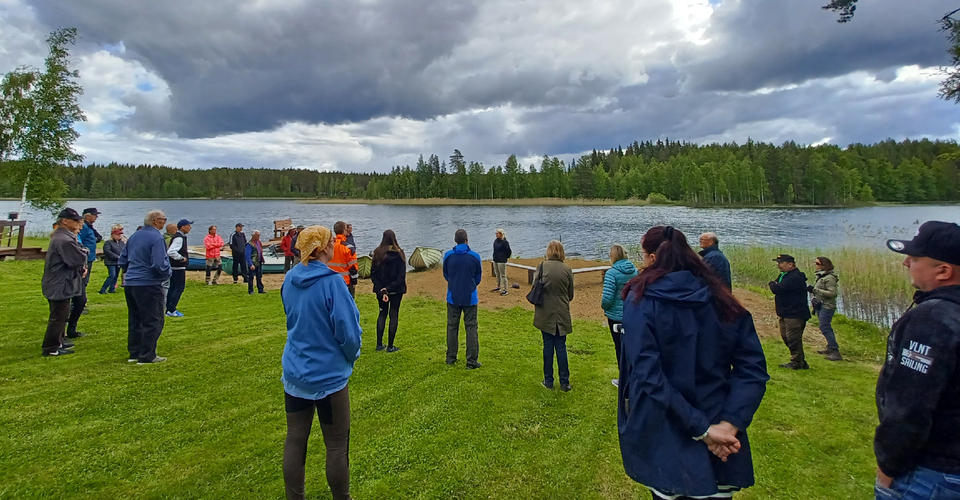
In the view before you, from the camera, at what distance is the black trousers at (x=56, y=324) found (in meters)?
6.04

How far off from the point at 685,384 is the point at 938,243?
1.29m

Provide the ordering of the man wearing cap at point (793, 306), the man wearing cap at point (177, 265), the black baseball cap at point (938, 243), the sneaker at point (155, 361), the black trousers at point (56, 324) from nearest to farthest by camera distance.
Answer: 1. the black baseball cap at point (938, 243)
2. the black trousers at point (56, 324)
3. the sneaker at point (155, 361)
4. the man wearing cap at point (793, 306)
5. the man wearing cap at point (177, 265)

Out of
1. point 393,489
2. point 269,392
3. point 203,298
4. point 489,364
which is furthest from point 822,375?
point 203,298

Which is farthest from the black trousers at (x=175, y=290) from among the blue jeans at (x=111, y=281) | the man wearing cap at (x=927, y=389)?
A: the man wearing cap at (x=927, y=389)

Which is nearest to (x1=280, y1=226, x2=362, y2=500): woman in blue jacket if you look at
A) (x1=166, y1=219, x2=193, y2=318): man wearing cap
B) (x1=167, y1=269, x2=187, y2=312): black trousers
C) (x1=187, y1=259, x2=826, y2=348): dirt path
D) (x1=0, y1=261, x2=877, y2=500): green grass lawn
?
(x1=0, y1=261, x2=877, y2=500): green grass lawn

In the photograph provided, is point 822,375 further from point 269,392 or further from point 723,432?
point 269,392

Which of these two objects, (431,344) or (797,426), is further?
(431,344)

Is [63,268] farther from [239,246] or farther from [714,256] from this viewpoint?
[714,256]

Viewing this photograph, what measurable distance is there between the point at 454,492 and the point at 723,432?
2.34 meters

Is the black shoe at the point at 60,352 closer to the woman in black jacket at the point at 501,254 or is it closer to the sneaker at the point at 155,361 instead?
the sneaker at the point at 155,361

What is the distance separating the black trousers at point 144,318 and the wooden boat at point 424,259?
14.5 m

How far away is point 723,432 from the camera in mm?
1999

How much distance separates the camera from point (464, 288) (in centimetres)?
621

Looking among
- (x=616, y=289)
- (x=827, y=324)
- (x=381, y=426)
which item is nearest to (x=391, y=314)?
(x=381, y=426)
